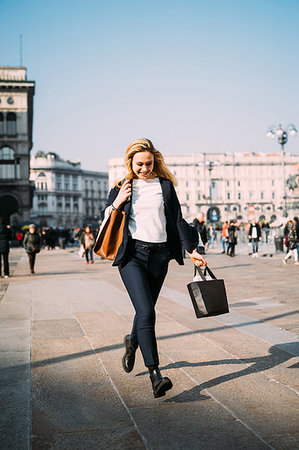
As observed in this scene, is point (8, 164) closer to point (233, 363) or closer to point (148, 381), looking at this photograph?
point (233, 363)

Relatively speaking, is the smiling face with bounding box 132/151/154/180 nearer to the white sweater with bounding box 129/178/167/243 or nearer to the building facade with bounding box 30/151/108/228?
the white sweater with bounding box 129/178/167/243

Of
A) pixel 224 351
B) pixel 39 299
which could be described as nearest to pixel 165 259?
pixel 224 351

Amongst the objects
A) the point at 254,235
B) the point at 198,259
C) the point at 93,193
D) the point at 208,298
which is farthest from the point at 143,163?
the point at 93,193

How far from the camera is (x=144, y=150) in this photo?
4.04m

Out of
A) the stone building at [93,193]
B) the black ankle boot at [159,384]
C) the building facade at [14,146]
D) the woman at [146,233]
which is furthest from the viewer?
the stone building at [93,193]

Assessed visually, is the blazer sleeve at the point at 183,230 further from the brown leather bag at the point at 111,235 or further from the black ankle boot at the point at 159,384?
the black ankle boot at the point at 159,384

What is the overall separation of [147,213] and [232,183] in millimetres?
119024

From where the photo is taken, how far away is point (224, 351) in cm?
525

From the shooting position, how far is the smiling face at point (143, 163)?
4.05 m

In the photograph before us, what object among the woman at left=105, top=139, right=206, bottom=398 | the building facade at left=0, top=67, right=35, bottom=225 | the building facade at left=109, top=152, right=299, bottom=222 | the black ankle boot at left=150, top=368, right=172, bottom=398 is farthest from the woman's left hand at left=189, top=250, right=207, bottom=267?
the building facade at left=109, top=152, right=299, bottom=222

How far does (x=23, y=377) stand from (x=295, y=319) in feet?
12.2

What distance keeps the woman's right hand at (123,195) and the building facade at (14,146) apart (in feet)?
183

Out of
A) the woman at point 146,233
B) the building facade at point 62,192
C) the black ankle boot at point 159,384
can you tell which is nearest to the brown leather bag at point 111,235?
the woman at point 146,233

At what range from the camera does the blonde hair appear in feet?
Answer: 13.3
